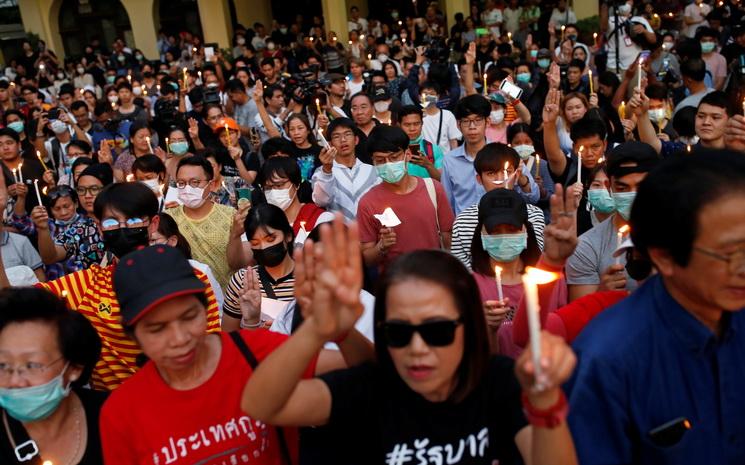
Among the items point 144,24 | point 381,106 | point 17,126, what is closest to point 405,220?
point 381,106

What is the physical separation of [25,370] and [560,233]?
6.02 ft

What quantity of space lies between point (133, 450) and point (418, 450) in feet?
2.96

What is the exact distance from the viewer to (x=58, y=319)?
7.67ft

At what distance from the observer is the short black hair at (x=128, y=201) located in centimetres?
330

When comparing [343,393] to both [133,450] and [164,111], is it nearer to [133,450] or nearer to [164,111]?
[133,450]

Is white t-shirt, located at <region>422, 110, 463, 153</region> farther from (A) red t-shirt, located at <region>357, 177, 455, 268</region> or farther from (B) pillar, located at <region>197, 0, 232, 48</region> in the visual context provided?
(B) pillar, located at <region>197, 0, 232, 48</region>

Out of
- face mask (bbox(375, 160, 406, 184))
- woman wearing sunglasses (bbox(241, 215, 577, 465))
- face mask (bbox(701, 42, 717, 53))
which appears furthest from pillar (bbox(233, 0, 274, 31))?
woman wearing sunglasses (bbox(241, 215, 577, 465))

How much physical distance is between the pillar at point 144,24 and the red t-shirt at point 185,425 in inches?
781

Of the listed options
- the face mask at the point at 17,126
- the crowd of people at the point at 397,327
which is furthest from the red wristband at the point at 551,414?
the face mask at the point at 17,126

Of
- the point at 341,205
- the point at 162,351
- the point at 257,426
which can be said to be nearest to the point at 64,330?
the point at 162,351

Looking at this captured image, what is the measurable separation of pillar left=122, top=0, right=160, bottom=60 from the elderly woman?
19449 millimetres

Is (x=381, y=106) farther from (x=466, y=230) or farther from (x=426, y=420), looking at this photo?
(x=426, y=420)

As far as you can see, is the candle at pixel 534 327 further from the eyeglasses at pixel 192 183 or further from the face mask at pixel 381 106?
the face mask at pixel 381 106

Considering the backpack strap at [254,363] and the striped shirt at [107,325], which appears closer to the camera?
the backpack strap at [254,363]
